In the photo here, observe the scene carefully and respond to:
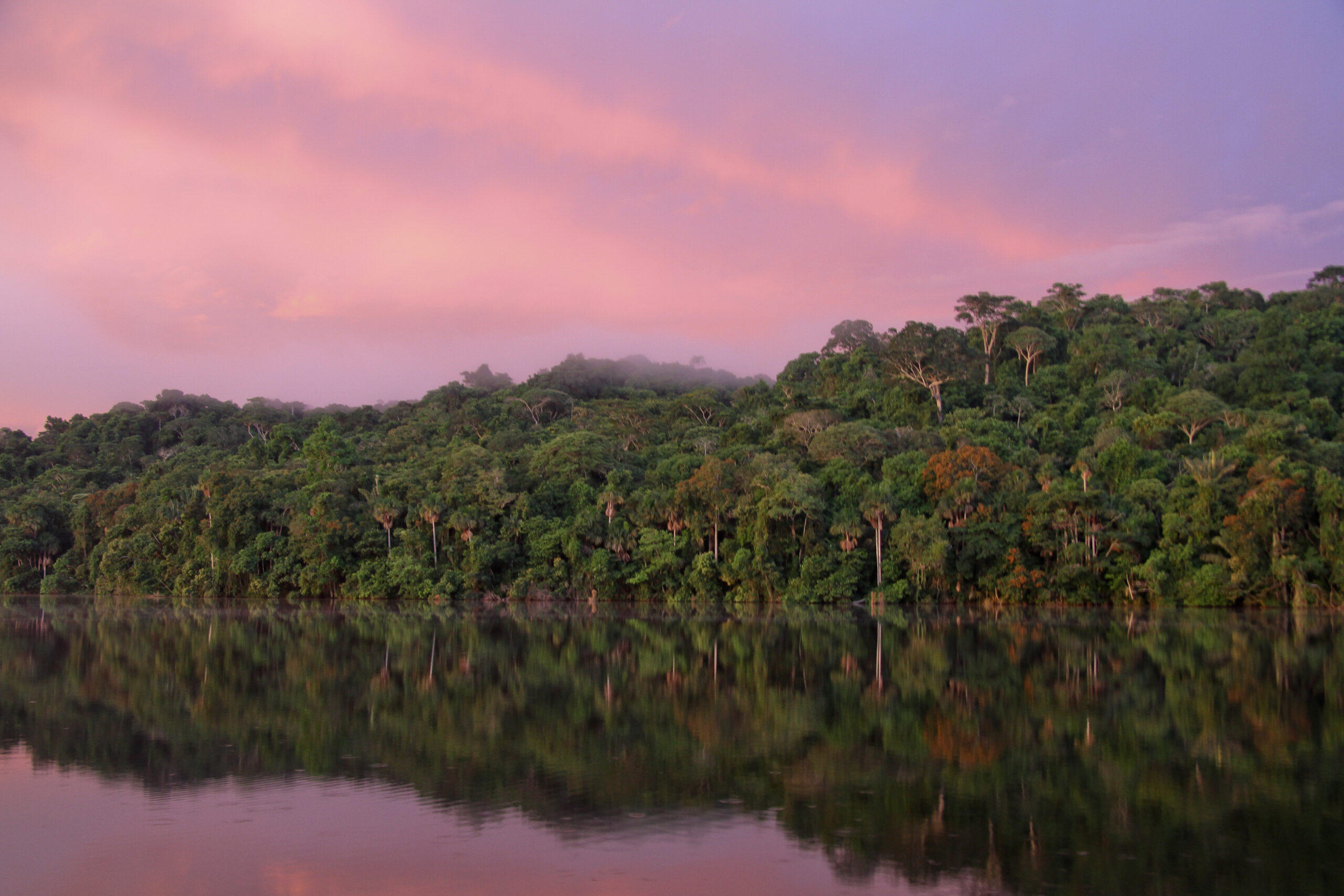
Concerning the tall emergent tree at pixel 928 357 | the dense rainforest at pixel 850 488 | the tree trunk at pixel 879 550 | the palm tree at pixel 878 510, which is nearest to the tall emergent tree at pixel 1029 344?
the dense rainforest at pixel 850 488

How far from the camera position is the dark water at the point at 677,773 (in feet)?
25.8

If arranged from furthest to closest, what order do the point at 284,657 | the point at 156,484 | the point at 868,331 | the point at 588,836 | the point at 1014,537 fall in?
the point at 868,331 < the point at 156,484 < the point at 1014,537 < the point at 284,657 < the point at 588,836

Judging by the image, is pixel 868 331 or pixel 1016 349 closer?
pixel 1016 349

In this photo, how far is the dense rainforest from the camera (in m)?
42.8

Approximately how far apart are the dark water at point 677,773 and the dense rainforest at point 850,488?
2020 cm

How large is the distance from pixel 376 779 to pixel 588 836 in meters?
3.30

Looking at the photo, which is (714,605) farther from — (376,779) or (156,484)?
(156,484)

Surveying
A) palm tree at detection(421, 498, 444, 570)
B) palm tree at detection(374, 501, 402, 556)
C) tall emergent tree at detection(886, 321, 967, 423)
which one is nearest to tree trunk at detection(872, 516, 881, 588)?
tall emergent tree at detection(886, 321, 967, 423)

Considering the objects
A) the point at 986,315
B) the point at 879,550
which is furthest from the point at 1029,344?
the point at 879,550

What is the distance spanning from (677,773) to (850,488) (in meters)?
39.7

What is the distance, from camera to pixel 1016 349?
71.8 m

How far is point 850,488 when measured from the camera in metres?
49.8

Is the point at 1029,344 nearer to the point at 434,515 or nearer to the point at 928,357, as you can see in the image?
the point at 928,357

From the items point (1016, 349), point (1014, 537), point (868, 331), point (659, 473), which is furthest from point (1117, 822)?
point (868, 331)
